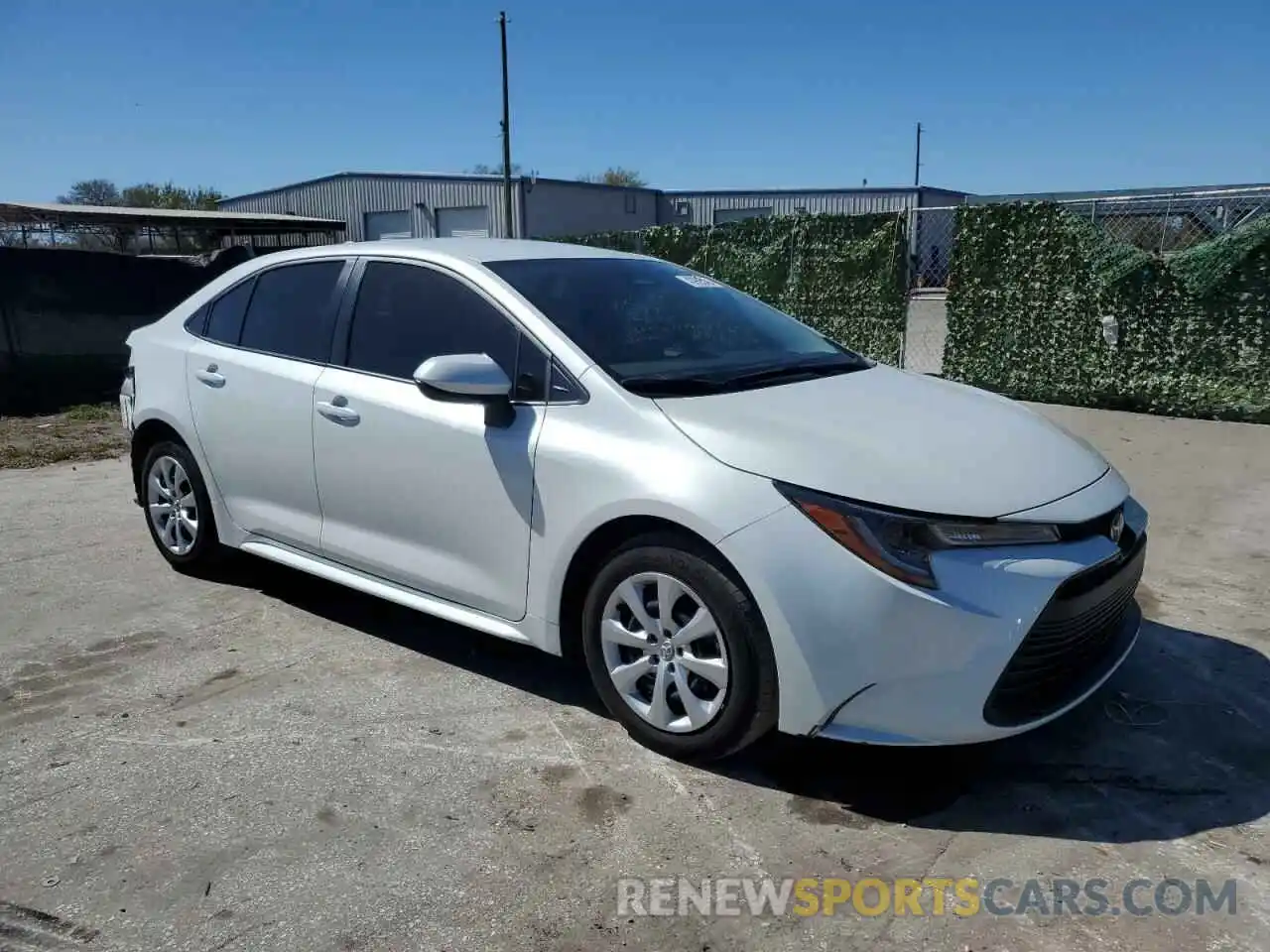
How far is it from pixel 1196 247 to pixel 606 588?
298 inches

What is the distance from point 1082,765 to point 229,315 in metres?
3.97

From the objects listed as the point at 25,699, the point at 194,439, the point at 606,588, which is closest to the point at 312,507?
the point at 194,439

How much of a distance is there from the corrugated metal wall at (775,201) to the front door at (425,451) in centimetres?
2990

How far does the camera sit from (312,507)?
13.3ft

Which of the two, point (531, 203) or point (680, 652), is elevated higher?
point (531, 203)

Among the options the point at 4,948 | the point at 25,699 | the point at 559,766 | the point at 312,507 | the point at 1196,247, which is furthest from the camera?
the point at 1196,247

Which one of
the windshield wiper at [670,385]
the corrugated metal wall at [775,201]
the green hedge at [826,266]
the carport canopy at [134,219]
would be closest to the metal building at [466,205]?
the corrugated metal wall at [775,201]

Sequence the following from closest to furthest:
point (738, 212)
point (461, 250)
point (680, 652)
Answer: point (680, 652), point (461, 250), point (738, 212)

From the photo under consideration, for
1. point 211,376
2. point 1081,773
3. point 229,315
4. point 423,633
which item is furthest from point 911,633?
point 229,315

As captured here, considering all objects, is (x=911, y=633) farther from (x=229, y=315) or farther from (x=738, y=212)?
(x=738, y=212)

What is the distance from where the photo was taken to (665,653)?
3.04 meters

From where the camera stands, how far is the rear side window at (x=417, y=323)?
3.57 metres

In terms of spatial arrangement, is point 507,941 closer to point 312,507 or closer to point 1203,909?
point 1203,909

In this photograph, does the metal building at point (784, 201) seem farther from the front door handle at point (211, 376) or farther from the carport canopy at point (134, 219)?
the front door handle at point (211, 376)
